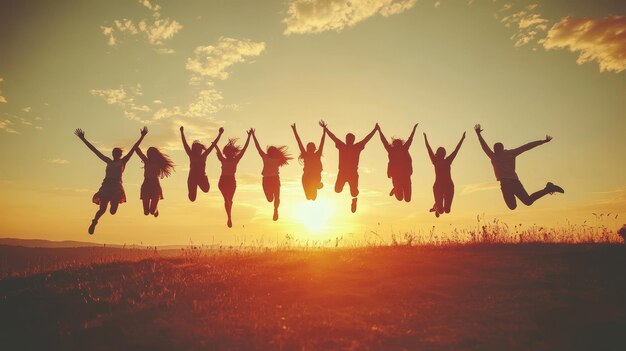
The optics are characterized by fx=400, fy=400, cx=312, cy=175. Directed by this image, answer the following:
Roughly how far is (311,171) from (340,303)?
4.35m

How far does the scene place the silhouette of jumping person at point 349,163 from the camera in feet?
43.0

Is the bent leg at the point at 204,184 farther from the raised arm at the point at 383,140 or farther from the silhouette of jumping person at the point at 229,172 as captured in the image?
the raised arm at the point at 383,140

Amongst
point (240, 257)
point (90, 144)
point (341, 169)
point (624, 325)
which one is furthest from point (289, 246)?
point (624, 325)

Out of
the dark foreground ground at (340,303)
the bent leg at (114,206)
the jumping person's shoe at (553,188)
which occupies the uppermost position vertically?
the jumping person's shoe at (553,188)

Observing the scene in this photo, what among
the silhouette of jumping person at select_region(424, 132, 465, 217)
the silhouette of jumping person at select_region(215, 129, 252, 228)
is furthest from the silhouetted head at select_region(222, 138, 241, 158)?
the silhouette of jumping person at select_region(424, 132, 465, 217)

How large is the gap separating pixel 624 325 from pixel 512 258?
211 inches

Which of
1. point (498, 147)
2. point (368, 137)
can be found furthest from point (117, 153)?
point (498, 147)

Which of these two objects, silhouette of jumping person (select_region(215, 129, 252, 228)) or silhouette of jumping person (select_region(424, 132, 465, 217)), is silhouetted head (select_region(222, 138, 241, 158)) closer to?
silhouette of jumping person (select_region(215, 129, 252, 228))

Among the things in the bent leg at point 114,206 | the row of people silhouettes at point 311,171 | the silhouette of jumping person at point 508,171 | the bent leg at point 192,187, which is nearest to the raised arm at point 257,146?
the row of people silhouettes at point 311,171

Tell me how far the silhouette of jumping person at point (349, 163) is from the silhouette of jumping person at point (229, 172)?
10.6ft

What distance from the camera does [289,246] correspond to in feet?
62.2

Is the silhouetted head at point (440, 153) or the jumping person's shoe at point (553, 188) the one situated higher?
the silhouetted head at point (440, 153)

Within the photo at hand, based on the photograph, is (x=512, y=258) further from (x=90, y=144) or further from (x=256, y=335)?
(x=90, y=144)

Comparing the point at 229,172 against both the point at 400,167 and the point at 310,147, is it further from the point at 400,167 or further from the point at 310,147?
the point at 400,167
